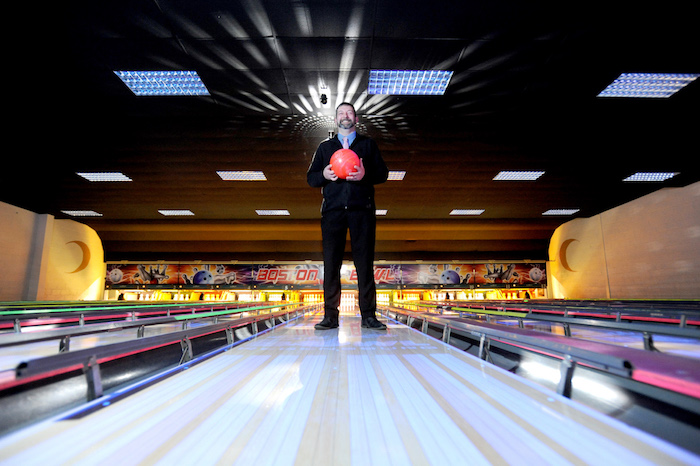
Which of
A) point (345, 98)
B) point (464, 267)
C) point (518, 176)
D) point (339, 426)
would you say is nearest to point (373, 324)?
point (339, 426)

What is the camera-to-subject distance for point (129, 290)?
462 inches

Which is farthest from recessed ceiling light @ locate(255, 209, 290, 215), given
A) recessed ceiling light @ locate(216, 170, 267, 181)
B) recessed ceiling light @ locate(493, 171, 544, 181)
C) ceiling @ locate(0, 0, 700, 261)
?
recessed ceiling light @ locate(493, 171, 544, 181)

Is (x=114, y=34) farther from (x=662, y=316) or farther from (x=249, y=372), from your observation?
(x=662, y=316)

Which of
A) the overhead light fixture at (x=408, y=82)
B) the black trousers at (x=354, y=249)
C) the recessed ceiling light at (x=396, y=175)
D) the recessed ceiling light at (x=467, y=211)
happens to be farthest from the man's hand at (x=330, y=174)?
the recessed ceiling light at (x=467, y=211)

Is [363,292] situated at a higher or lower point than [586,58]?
lower

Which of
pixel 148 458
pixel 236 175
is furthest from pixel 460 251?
pixel 148 458

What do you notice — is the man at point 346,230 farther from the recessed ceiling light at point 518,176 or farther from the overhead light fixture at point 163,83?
the recessed ceiling light at point 518,176

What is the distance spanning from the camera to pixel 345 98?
4453 millimetres

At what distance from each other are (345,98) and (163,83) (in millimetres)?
2357

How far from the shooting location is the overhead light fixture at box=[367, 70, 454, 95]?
3.91 meters

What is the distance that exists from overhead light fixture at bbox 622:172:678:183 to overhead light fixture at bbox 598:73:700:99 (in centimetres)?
344

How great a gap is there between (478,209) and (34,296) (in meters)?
12.6

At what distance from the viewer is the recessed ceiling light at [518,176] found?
265 inches

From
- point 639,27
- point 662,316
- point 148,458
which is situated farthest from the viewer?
point 639,27
